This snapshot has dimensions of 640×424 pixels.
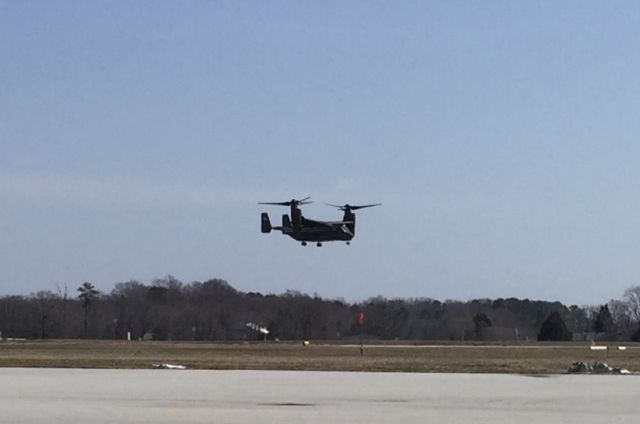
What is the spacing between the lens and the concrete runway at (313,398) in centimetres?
2105

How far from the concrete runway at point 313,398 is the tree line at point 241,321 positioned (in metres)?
109

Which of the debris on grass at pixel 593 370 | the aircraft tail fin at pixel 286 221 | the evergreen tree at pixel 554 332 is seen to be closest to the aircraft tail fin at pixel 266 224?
the aircraft tail fin at pixel 286 221

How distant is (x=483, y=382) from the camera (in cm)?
3183

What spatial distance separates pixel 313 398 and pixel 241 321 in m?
146

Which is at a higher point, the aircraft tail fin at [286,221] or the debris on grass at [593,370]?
the aircraft tail fin at [286,221]

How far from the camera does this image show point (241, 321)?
558 feet

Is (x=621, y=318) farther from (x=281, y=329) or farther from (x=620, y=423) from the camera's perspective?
(x=620, y=423)

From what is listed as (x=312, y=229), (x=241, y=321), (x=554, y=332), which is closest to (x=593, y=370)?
(x=312, y=229)

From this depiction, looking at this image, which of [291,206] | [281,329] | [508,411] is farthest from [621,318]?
[508,411]

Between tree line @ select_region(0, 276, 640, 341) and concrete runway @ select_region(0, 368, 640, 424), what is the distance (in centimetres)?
10854

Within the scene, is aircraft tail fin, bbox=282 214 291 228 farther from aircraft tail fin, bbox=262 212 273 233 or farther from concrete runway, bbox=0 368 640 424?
concrete runway, bbox=0 368 640 424

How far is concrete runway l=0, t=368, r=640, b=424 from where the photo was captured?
21.0 m

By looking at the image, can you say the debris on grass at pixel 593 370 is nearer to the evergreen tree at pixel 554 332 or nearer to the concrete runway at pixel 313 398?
the concrete runway at pixel 313 398

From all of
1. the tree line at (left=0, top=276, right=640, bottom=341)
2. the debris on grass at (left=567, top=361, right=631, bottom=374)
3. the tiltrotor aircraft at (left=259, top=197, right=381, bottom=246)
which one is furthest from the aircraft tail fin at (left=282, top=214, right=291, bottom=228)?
the tree line at (left=0, top=276, right=640, bottom=341)
